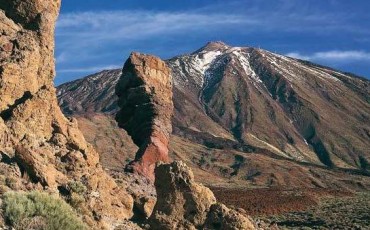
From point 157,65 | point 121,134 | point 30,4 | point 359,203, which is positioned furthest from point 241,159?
point 30,4

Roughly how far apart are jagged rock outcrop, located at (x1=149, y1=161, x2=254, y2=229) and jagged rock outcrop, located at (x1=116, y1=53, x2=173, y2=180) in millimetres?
24147

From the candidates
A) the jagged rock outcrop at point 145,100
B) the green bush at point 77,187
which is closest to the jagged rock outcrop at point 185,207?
the green bush at point 77,187

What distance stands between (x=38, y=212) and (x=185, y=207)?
6830 millimetres

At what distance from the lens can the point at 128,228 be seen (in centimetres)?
2166

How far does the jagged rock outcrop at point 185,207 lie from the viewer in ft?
67.7

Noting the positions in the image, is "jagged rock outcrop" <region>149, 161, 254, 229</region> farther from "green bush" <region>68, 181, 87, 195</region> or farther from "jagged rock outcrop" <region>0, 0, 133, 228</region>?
"green bush" <region>68, 181, 87, 195</region>

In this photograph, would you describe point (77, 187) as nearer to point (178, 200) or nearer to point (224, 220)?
point (178, 200)

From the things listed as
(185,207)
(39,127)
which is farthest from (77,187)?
(39,127)

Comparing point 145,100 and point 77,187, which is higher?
point 145,100

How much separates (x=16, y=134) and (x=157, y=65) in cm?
2747

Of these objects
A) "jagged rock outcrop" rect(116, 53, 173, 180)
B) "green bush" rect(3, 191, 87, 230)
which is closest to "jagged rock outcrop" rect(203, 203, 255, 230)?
"green bush" rect(3, 191, 87, 230)

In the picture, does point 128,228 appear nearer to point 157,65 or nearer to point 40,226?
point 40,226

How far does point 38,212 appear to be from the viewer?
15547mm

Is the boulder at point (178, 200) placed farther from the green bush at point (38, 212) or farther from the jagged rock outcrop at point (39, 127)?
the green bush at point (38, 212)
